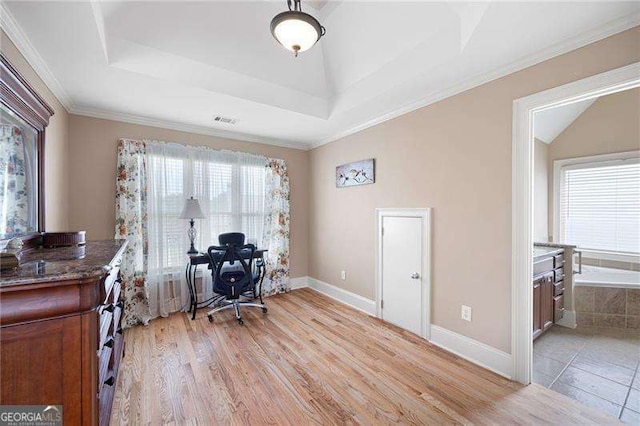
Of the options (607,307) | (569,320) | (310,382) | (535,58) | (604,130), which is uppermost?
(535,58)

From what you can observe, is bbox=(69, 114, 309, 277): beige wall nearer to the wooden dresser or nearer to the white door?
the wooden dresser

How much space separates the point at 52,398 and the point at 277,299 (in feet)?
9.71

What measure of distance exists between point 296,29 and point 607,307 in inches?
166

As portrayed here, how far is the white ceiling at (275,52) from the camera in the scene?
1644 mm

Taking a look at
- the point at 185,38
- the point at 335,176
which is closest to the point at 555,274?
the point at 335,176

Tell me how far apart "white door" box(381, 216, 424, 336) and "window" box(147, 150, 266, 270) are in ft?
6.54

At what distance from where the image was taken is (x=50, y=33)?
66.4 inches

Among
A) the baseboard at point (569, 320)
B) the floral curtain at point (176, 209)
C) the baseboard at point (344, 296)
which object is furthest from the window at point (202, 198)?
the baseboard at point (569, 320)

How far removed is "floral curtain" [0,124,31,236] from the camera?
1.45 meters

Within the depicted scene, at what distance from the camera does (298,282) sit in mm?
4461

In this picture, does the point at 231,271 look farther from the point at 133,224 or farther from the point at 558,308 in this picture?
the point at 558,308

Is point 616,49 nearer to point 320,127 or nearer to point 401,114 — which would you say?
point 401,114

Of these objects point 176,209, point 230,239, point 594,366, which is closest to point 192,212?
point 176,209

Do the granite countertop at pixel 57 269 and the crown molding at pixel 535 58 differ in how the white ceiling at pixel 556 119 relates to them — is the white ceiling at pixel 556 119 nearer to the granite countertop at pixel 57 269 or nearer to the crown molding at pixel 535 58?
the crown molding at pixel 535 58
